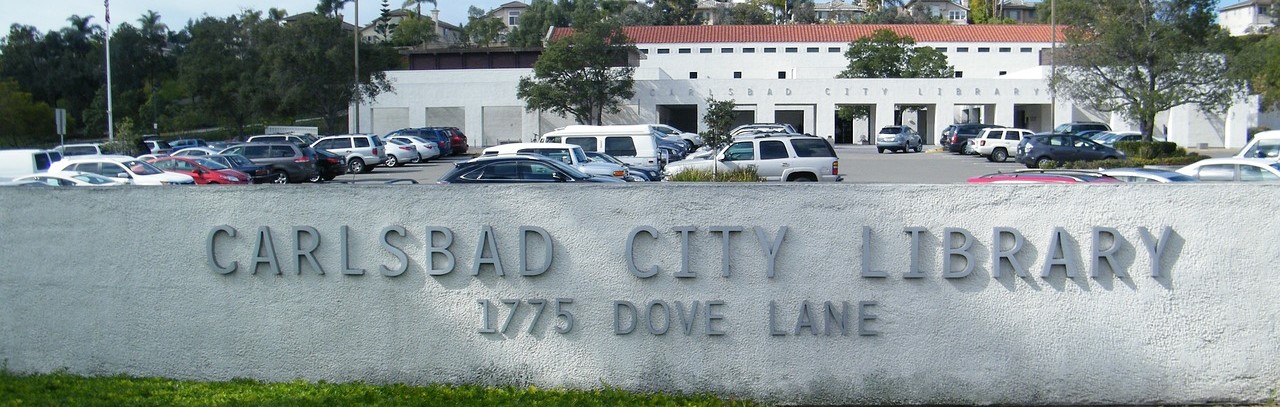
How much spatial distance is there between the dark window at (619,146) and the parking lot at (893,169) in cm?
608

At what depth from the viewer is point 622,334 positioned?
7137 millimetres

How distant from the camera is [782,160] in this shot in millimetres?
25016

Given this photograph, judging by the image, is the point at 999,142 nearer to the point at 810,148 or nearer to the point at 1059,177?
the point at 810,148

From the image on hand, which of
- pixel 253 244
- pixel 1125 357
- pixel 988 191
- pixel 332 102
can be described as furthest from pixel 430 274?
pixel 332 102

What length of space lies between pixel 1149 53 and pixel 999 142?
6304 mm

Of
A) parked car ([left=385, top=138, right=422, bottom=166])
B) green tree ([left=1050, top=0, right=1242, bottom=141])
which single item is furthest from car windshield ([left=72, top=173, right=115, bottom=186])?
green tree ([left=1050, top=0, right=1242, bottom=141])

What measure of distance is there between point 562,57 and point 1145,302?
174 ft

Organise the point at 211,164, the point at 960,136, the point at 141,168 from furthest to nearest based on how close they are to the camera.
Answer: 1. the point at 960,136
2. the point at 211,164
3. the point at 141,168

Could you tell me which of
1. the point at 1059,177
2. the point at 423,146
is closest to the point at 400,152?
the point at 423,146

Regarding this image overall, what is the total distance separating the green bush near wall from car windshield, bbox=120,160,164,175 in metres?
21.8

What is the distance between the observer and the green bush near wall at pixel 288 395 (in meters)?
6.73

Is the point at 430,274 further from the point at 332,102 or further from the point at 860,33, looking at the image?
the point at 860,33

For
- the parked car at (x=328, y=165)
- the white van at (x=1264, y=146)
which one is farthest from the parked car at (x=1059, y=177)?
the parked car at (x=328, y=165)

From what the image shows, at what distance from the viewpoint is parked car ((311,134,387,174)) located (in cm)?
3878
